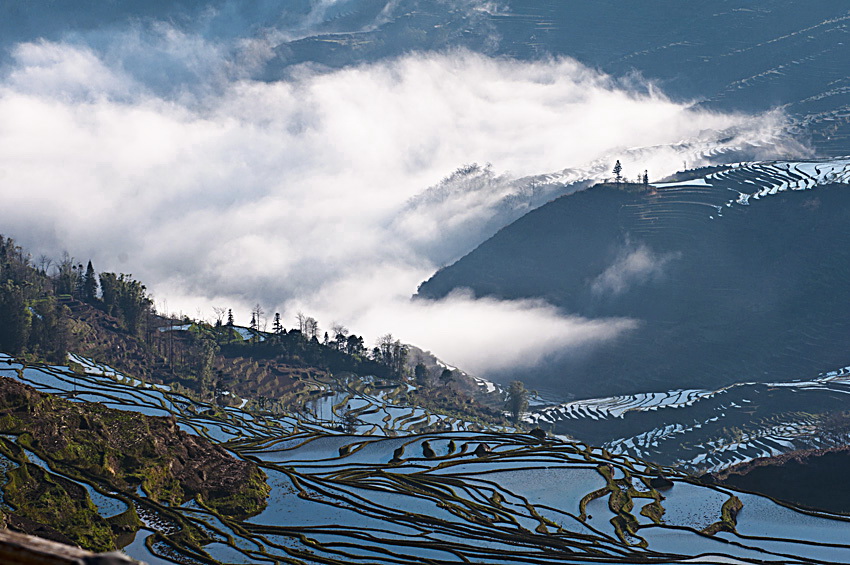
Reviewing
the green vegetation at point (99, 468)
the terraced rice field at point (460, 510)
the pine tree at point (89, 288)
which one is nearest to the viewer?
the green vegetation at point (99, 468)

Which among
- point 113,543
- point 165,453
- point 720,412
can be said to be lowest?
point 113,543

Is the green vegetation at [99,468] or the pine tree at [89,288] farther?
the pine tree at [89,288]

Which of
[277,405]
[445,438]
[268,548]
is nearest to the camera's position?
[268,548]

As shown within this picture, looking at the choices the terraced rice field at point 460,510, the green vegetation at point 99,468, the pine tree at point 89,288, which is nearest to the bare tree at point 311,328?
the pine tree at point 89,288

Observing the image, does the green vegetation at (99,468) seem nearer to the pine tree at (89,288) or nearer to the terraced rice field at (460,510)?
the terraced rice field at (460,510)

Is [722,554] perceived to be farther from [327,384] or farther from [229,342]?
[229,342]

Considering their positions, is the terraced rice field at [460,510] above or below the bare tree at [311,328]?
below

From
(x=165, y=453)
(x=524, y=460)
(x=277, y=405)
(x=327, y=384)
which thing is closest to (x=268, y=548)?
(x=165, y=453)

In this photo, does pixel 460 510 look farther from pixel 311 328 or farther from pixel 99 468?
pixel 311 328

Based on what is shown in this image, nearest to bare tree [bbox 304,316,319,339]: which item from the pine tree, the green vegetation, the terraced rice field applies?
the pine tree

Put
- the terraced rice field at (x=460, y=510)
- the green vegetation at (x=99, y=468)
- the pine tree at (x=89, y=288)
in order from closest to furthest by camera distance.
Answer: the green vegetation at (x=99, y=468)
the terraced rice field at (x=460, y=510)
the pine tree at (x=89, y=288)

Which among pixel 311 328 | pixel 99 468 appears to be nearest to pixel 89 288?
pixel 311 328
